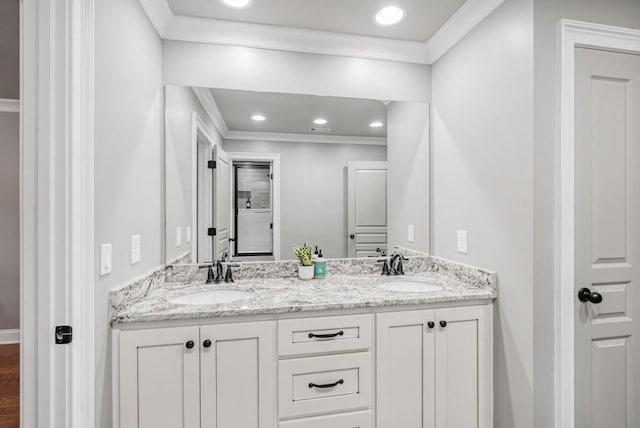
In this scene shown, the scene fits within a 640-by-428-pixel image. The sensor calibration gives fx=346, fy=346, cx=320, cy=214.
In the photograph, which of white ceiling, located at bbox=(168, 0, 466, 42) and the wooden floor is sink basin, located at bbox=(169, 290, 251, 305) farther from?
white ceiling, located at bbox=(168, 0, 466, 42)

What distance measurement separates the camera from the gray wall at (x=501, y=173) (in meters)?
1.60

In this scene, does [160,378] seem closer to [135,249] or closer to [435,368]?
[135,249]

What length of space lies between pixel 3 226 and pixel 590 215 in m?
4.86

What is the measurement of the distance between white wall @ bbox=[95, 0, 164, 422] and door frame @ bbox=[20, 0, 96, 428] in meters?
0.15

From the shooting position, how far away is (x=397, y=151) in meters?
2.40

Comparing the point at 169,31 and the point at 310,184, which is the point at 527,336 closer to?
the point at 310,184

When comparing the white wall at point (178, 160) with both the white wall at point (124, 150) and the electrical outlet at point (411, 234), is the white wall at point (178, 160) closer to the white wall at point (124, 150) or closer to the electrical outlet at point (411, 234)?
the white wall at point (124, 150)

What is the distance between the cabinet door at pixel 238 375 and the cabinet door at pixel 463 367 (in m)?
0.85

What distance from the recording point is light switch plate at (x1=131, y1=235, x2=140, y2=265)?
1621mm

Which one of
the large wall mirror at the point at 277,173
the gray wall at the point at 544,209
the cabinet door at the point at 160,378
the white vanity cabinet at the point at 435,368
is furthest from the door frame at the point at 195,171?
the gray wall at the point at 544,209

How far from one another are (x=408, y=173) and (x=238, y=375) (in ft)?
5.41

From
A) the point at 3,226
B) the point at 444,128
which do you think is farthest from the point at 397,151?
the point at 3,226

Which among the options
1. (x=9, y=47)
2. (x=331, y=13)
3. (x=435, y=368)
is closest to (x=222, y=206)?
(x=331, y=13)

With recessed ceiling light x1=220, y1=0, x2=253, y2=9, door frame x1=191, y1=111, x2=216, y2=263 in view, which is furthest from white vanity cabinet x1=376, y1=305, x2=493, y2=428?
recessed ceiling light x1=220, y1=0, x2=253, y2=9
